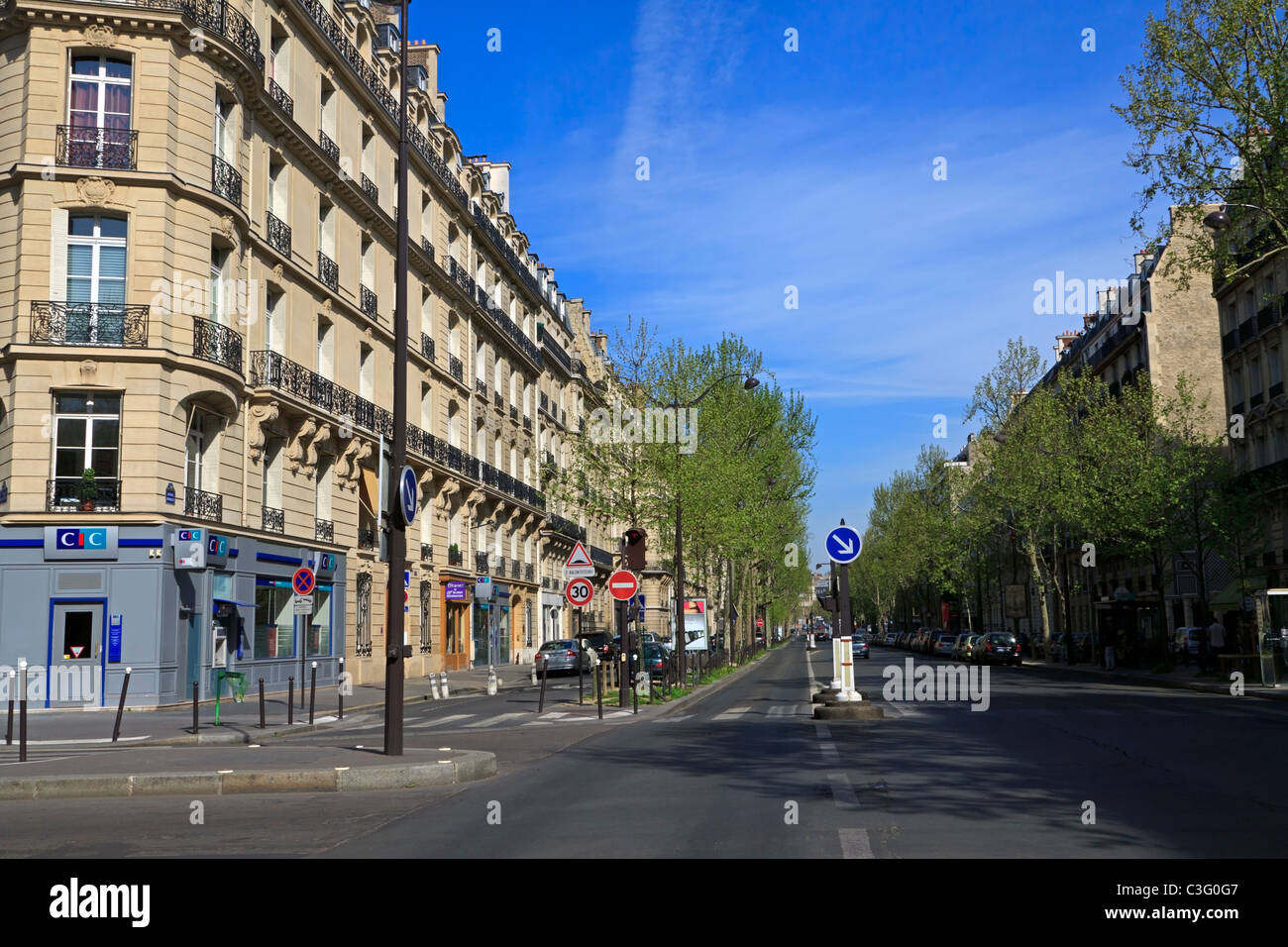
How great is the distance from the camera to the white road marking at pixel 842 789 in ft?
31.8

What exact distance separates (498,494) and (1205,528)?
90.3 ft

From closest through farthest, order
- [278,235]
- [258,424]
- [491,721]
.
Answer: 1. [491,721]
2. [258,424]
3. [278,235]

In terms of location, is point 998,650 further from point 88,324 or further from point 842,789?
point 842,789

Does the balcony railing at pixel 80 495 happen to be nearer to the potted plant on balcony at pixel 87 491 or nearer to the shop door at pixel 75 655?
the potted plant on balcony at pixel 87 491

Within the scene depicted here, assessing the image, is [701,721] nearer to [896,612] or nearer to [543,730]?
[543,730]

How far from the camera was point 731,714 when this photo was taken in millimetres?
21922

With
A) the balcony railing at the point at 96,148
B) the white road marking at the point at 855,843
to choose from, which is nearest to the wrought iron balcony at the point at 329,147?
the balcony railing at the point at 96,148

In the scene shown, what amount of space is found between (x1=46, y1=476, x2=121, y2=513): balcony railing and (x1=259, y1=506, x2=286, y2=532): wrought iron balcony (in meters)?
5.17

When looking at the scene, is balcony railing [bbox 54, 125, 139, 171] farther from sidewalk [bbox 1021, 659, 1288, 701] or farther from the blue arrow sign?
sidewalk [bbox 1021, 659, 1288, 701]

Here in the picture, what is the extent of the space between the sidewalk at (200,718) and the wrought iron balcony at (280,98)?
48.9 feet

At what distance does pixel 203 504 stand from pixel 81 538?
9.88ft

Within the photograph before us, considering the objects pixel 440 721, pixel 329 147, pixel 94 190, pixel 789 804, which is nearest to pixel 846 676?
pixel 440 721

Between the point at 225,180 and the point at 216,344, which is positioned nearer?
the point at 216,344
